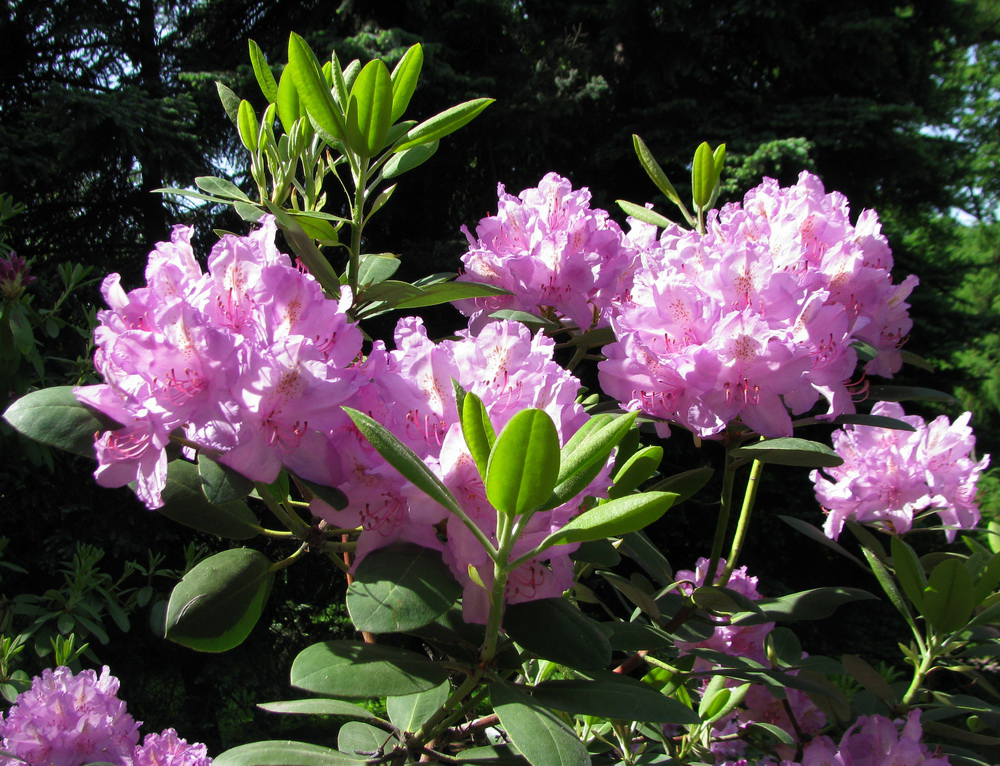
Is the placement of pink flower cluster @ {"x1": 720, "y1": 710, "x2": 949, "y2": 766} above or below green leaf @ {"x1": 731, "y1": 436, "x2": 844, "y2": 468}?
below

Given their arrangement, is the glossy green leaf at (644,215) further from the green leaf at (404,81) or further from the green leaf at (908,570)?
the green leaf at (908,570)

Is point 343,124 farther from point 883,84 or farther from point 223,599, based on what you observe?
point 883,84

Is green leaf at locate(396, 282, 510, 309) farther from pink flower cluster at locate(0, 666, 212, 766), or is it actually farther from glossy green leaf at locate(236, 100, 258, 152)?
pink flower cluster at locate(0, 666, 212, 766)

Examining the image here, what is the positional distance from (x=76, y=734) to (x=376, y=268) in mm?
926

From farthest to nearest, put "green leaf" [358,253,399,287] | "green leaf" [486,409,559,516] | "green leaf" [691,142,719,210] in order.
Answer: "green leaf" [691,142,719,210]
"green leaf" [358,253,399,287]
"green leaf" [486,409,559,516]

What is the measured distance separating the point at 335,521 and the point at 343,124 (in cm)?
40

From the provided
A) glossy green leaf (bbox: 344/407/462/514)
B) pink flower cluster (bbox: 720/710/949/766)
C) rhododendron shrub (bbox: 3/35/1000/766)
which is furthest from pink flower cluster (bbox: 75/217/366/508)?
pink flower cluster (bbox: 720/710/949/766)

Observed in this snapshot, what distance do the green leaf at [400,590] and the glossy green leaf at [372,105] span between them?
0.43 metres

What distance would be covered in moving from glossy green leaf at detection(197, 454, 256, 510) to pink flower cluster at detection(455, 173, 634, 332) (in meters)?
0.51

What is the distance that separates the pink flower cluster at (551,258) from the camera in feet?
3.26

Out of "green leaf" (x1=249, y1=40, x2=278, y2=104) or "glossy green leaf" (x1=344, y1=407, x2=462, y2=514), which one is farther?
"green leaf" (x1=249, y1=40, x2=278, y2=104)

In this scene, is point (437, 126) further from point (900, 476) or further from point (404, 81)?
point (900, 476)

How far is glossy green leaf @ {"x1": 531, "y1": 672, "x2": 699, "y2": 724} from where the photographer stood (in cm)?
55

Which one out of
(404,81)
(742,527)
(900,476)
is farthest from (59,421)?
(900,476)
